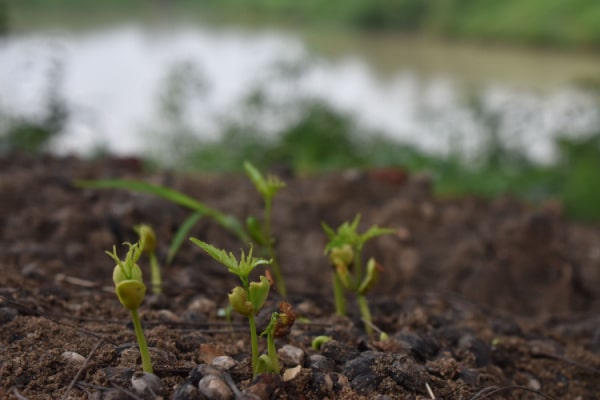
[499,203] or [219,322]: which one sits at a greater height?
[219,322]

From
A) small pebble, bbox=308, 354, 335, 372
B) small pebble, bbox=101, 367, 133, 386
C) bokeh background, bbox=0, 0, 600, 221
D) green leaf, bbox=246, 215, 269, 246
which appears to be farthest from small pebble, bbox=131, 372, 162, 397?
bokeh background, bbox=0, 0, 600, 221

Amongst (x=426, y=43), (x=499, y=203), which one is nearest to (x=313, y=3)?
(x=426, y=43)

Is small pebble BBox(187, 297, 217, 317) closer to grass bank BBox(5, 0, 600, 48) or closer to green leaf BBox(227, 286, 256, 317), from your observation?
green leaf BBox(227, 286, 256, 317)

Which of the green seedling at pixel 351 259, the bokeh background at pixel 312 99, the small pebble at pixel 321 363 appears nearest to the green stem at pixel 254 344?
the small pebble at pixel 321 363

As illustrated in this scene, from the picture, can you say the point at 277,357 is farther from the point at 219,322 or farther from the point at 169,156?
the point at 169,156

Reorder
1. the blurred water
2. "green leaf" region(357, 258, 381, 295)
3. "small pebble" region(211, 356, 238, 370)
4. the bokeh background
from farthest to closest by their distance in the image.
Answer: the blurred water → the bokeh background → "green leaf" region(357, 258, 381, 295) → "small pebble" region(211, 356, 238, 370)

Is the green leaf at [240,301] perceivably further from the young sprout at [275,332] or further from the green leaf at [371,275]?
the green leaf at [371,275]

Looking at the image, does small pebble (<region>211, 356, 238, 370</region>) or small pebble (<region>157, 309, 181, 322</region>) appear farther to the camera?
small pebble (<region>157, 309, 181, 322</region>)
